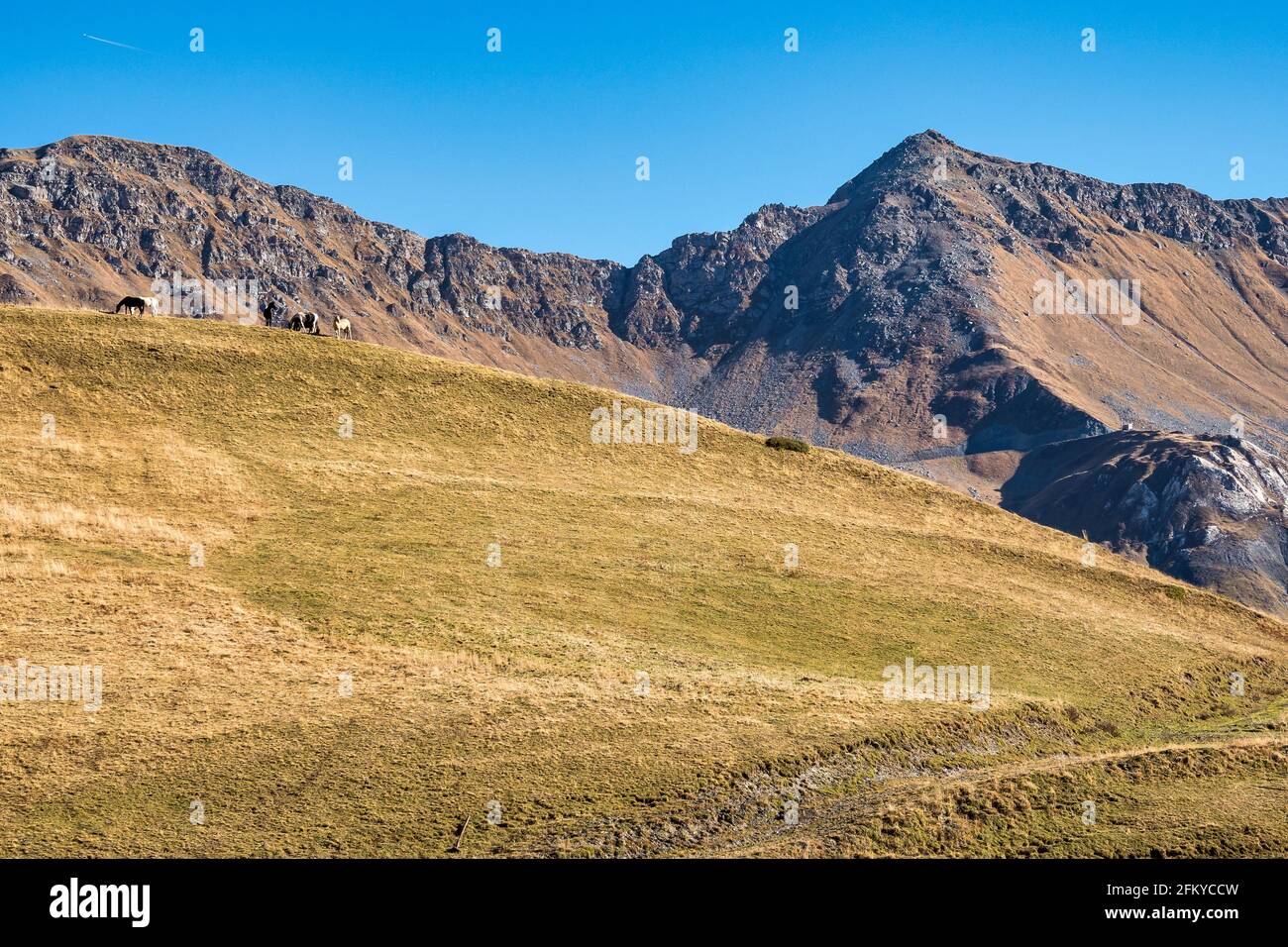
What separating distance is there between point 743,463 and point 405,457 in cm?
2490

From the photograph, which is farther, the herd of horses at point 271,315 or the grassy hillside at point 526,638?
the herd of horses at point 271,315

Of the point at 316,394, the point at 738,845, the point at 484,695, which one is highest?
the point at 316,394

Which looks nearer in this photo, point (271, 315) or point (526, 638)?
point (526, 638)

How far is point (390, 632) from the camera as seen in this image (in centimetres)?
4497

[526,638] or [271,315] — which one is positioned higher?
[271,315]

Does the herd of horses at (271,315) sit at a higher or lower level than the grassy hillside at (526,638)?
higher

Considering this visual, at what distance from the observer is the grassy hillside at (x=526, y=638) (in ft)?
102

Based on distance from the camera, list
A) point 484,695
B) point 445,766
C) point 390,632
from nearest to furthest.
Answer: point 445,766, point 484,695, point 390,632

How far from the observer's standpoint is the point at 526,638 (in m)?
46.3

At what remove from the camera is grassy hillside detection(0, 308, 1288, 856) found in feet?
102

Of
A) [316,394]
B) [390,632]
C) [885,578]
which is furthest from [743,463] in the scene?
[390,632]
